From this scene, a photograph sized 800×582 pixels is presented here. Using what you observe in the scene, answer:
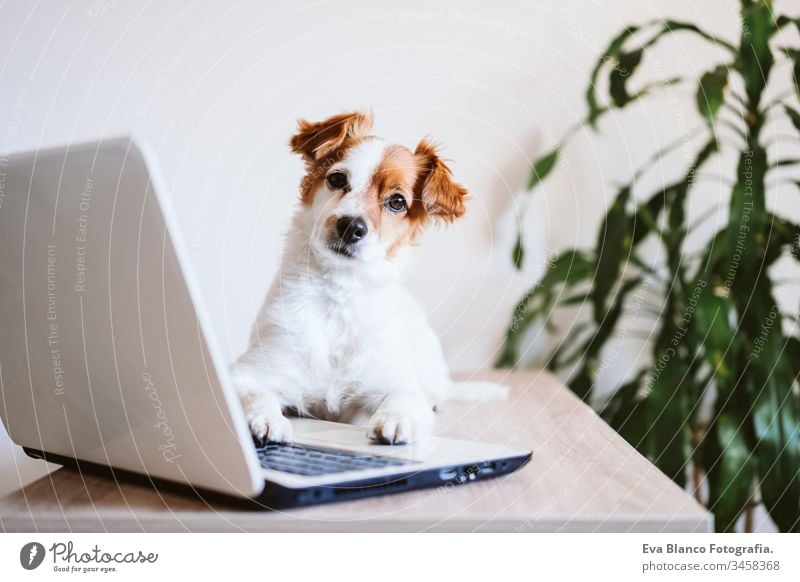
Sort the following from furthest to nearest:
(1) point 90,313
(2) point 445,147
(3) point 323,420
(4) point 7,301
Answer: (2) point 445,147, (3) point 323,420, (4) point 7,301, (1) point 90,313

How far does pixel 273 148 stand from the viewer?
163 centimetres

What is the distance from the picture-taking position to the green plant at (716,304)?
1.60 metres

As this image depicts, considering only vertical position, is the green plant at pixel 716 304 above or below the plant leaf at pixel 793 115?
below

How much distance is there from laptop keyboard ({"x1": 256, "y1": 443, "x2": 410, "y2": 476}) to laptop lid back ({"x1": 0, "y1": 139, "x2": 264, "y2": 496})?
0.08m

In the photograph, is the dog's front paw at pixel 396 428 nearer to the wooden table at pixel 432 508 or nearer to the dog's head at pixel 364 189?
the wooden table at pixel 432 508

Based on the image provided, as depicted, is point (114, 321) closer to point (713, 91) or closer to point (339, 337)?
point (339, 337)

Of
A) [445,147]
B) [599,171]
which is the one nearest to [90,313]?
[445,147]

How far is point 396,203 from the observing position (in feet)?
3.99

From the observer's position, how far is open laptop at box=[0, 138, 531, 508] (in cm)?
73

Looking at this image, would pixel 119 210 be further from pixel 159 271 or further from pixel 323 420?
pixel 323 420

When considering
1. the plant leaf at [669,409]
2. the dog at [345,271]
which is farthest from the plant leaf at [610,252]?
the dog at [345,271]

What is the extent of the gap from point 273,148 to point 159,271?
95cm

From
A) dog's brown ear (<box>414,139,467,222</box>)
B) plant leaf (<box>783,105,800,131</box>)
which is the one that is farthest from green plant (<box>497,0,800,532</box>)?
dog's brown ear (<box>414,139,467,222</box>)
